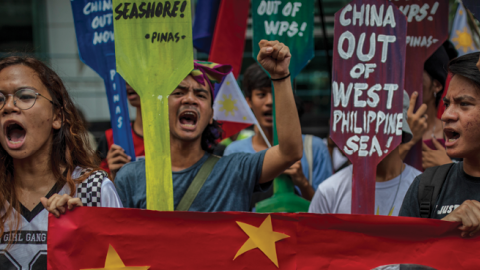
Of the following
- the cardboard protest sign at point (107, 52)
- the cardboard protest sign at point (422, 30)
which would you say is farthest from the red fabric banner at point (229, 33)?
the cardboard protest sign at point (422, 30)

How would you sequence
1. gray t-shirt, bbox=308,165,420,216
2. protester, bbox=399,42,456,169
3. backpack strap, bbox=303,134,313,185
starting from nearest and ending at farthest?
1. gray t-shirt, bbox=308,165,420,216
2. protester, bbox=399,42,456,169
3. backpack strap, bbox=303,134,313,185

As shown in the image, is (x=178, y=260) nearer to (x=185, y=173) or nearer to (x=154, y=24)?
(x=185, y=173)

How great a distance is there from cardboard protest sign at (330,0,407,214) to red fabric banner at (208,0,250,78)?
1436mm

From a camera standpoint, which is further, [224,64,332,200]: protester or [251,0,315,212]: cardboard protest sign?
[224,64,332,200]: protester

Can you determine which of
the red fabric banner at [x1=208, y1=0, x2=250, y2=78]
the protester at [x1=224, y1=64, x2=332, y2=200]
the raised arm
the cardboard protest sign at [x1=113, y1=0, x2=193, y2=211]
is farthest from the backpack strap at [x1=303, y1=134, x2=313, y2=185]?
the cardboard protest sign at [x1=113, y1=0, x2=193, y2=211]

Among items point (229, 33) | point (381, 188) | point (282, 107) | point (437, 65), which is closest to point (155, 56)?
point (282, 107)

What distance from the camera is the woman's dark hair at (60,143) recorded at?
2023 millimetres

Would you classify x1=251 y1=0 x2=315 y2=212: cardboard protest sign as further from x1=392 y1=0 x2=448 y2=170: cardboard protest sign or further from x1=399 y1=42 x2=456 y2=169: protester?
x1=399 y1=42 x2=456 y2=169: protester

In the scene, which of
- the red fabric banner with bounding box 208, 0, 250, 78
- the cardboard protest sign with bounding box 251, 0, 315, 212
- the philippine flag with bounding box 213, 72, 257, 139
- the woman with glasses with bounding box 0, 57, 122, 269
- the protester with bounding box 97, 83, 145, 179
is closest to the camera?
the woman with glasses with bounding box 0, 57, 122, 269

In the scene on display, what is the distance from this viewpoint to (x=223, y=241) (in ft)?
6.22

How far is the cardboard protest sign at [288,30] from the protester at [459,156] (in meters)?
1.13

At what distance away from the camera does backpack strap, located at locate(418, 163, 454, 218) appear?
6.17 ft

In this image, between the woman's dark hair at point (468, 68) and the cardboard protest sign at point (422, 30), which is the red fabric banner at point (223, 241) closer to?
the woman's dark hair at point (468, 68)

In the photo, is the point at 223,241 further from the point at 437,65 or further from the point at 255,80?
the point at 437,65
